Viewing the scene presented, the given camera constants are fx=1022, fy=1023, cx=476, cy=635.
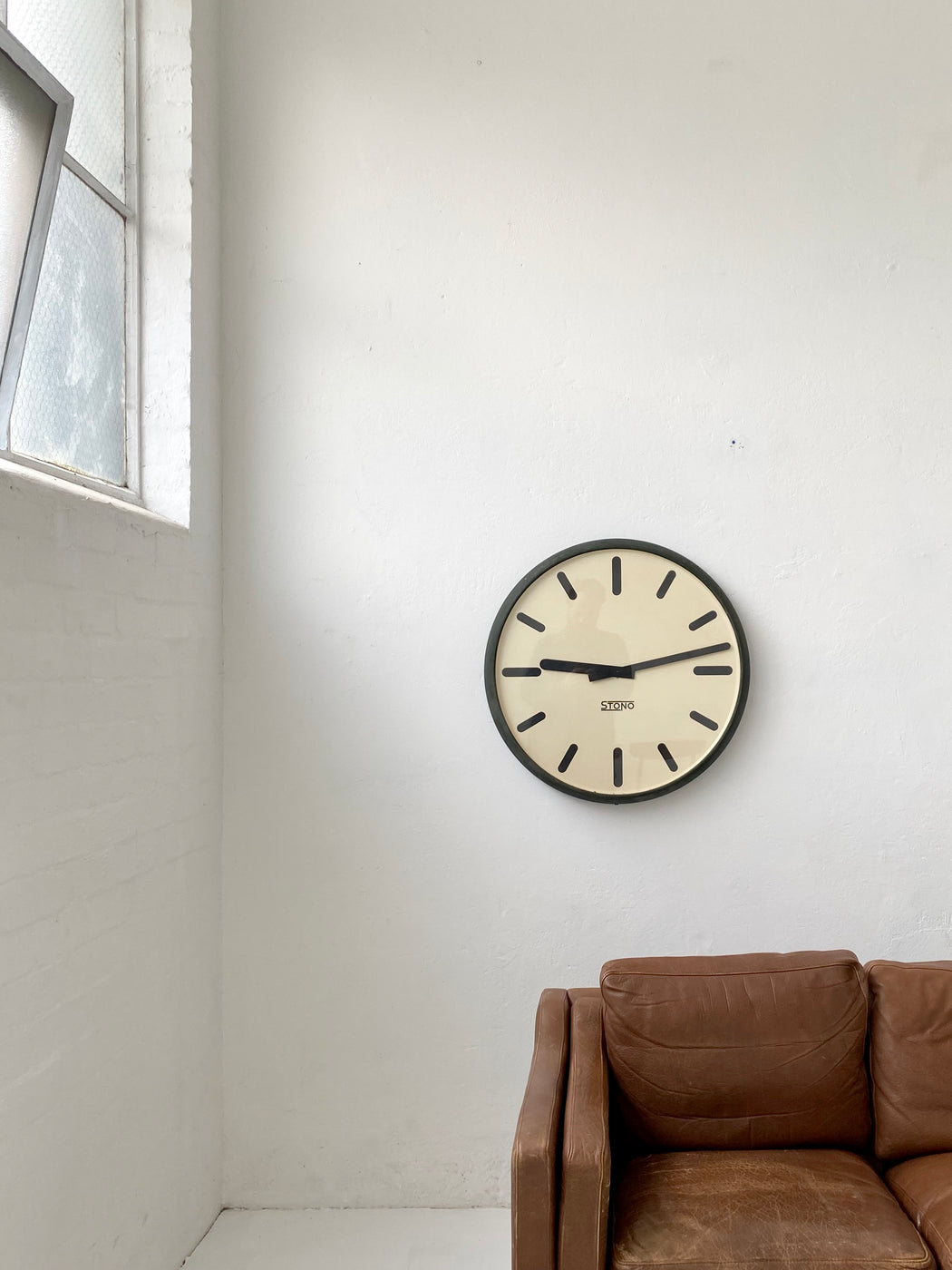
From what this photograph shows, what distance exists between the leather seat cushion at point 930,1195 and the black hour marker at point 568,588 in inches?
59.9

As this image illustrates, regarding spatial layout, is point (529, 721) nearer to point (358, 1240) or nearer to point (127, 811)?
point (127, 811)

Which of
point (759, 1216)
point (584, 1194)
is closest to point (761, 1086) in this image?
point (759, 1216)

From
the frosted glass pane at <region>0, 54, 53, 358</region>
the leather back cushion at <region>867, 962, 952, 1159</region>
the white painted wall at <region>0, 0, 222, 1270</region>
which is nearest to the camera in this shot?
the frosted glass pane at <region>0, 54, 53, 358</region>

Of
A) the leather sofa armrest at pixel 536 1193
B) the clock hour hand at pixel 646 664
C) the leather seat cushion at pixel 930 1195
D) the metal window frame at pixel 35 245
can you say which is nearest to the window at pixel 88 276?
the metal window frame at pixel 35 245

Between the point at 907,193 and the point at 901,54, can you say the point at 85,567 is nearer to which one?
the point at 907,193

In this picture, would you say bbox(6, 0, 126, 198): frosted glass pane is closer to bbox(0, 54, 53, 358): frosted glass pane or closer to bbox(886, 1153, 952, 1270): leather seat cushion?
bbox(0, 54, 53, 358): frosted glass pane

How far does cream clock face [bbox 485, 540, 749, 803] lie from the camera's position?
2.74m

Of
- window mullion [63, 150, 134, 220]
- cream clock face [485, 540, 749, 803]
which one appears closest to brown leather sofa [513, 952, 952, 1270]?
cream clock face [485, 540, 749, 803]

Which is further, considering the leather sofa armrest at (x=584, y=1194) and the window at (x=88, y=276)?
the window at (x=88, y=276)

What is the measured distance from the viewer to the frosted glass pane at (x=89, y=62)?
2080 millimetres

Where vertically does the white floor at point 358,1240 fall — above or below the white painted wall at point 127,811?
below

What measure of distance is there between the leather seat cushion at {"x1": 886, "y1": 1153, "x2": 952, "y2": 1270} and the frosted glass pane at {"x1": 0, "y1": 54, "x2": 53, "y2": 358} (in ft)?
7.73

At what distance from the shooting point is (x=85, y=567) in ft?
6.63

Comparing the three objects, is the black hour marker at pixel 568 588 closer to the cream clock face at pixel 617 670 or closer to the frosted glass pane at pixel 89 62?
the cream clock face at pixel 617 670
